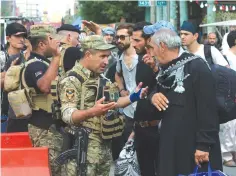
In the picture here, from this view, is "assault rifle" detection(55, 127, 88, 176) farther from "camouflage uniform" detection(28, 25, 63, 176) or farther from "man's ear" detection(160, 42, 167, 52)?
"man's ear" detection(160, 42, 167, 52)

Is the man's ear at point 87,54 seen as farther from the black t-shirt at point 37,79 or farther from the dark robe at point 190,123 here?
the black t-shirt at point 37,79

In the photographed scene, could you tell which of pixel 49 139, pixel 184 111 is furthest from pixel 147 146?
pixel 184 111

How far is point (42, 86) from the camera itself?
581 centimetres

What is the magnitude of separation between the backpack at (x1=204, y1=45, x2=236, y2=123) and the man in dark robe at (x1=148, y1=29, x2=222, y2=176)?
0.18 metres

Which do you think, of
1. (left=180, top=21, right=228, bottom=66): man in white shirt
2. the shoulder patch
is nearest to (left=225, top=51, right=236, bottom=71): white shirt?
(left=180, top=21, right=228, bottom=66): man in white shirt

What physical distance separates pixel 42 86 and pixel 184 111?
1.59 meters

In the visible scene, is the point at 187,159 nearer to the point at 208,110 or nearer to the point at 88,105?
the point at 208,110

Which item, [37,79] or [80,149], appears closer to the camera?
[80,149]

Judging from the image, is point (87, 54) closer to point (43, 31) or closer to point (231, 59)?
point (43, 31)

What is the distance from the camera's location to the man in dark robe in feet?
15.4

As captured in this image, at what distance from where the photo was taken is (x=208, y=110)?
4.68 metres

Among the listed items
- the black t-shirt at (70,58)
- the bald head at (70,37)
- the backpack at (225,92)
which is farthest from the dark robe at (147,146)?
the backpack at (225,92)

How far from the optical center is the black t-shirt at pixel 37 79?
5.93m

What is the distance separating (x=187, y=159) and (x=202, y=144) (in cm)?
21
